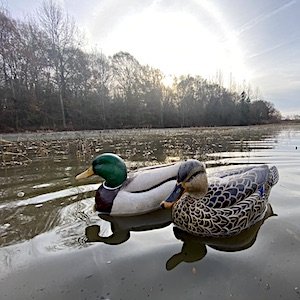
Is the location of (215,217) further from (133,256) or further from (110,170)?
(110,170)

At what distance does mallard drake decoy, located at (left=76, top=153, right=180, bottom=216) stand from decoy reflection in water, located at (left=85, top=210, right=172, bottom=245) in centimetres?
10

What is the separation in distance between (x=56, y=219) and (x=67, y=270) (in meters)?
1.28

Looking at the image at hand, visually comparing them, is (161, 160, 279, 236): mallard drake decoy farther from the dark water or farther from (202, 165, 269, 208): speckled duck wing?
the dark water

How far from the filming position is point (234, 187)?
3426 millimetres

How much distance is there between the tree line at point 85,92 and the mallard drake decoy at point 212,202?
94.6 ft

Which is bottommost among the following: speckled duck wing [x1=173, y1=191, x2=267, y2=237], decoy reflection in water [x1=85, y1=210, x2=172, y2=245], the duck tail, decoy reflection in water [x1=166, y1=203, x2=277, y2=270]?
decoy reflection in water [x1=166, y1=203, x2=277, y2=270]

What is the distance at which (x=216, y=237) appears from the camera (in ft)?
10.7

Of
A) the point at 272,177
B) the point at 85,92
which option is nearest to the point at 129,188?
the point at 272,177

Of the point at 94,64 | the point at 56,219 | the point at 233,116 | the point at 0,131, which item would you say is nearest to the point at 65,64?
the point at 94,64

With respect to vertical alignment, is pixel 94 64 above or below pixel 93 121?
above

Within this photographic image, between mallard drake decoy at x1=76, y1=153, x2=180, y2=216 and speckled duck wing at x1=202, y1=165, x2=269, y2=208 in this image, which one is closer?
speckled duck wing at x1=202, y1=165, x2=269, y2=208

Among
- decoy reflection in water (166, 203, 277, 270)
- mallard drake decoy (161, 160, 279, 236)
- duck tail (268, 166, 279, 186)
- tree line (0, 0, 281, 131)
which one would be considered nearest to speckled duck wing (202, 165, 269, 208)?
mallard drake decoy (161, 160, 279, 236)

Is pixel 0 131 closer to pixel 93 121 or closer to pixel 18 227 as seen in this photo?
pixel 93 121

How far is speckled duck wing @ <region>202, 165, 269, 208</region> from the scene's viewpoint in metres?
3.32
